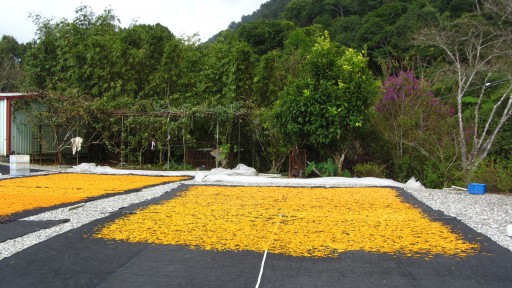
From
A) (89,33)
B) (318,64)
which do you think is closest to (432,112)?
(318,64)

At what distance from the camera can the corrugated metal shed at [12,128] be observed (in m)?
14.5

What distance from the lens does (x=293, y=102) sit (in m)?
12.0

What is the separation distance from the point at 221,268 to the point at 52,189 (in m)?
6.07

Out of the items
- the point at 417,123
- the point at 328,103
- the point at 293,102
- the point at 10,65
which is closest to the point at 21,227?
the point at 293,102

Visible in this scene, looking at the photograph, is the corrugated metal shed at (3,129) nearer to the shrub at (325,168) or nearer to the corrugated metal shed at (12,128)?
the corrugated metal shed at (12,128)

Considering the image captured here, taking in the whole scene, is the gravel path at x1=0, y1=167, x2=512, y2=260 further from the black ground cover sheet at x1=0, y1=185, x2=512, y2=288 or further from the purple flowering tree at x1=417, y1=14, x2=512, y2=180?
the purple flowering tree at x1=417, y1=14, x2=512, y2=180

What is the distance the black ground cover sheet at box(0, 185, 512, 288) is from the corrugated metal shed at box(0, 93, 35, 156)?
11.9m

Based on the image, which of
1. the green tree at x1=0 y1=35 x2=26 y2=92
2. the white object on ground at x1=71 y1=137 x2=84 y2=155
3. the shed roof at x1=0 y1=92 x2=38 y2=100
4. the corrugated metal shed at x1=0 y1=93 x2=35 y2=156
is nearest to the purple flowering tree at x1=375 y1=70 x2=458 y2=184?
the white object on ground at x1=71 y1=137 x2=84 y2=155

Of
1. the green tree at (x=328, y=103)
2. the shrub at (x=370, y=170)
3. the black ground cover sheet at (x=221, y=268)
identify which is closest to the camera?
the black ground cover sheet at (x=221, y=268)

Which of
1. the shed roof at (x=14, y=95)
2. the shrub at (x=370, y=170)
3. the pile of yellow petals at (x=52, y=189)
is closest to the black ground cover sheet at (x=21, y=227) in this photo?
the pile of yellow petals at (x=52, y=189)

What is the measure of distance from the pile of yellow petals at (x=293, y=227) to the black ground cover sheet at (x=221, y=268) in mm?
240

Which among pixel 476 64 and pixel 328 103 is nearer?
pixel 476 64

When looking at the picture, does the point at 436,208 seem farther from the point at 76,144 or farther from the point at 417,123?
the point at 76,144

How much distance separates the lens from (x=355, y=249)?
A: 166 inches
